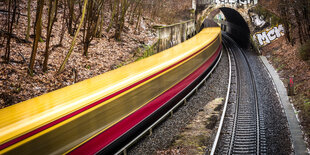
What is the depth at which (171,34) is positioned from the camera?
18.2 m

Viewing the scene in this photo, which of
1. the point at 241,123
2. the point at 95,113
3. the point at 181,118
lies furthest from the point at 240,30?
the point at 95,113

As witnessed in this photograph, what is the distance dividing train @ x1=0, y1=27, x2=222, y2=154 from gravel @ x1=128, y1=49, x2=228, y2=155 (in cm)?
41

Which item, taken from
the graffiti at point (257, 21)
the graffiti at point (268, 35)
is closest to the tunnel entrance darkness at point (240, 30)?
the graffiti at point (257, 21)

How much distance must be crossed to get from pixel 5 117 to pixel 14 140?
0.95 m

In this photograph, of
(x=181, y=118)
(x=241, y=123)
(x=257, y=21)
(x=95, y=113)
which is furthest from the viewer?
(x=257, y=21)

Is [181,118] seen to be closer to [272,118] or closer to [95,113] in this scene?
[272,118]

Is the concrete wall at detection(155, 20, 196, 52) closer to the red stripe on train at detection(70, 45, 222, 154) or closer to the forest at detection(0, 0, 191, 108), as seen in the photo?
the forest at detection(0, 0, 191, 108)

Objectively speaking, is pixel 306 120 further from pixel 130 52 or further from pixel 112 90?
pixel 130 52

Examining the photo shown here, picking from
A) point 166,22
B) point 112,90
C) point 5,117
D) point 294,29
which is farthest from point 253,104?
point 166,22

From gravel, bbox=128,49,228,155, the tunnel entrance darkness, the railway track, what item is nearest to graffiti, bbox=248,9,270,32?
the tunnel entrance darkness

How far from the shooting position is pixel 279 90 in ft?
43.2

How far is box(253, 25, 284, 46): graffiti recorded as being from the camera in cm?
2338

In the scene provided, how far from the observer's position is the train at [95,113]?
465 centimetres

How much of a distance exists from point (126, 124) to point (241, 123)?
16.4 feet
